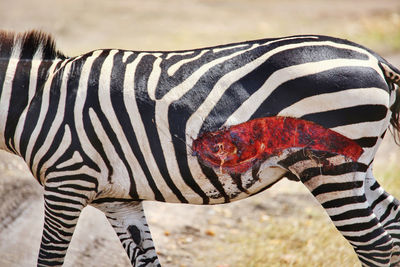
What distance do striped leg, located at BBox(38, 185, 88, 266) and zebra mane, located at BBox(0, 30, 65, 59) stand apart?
1.05m

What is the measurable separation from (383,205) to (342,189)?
701 mm

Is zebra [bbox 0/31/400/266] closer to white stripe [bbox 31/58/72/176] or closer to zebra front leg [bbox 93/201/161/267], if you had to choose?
white stripe [bbox 31/58/72/176]

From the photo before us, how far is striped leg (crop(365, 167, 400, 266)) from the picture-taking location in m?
3.92

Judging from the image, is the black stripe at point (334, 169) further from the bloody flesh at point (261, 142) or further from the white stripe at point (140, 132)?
the white stripe at point (140, 132)

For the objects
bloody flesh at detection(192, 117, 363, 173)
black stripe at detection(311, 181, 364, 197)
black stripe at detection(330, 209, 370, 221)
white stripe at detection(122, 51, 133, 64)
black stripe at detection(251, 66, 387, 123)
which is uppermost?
white stripe at detection(122, 51, 133, 64)

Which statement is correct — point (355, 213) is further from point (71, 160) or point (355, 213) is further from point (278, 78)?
point (71, 160)

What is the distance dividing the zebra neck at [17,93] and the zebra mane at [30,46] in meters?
0.10

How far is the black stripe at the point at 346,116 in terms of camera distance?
10.9 feet

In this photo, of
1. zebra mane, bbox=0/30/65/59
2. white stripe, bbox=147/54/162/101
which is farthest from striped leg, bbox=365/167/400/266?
zebra mane, bbox=0/30/65/59

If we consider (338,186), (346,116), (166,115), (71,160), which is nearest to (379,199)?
(338,186)

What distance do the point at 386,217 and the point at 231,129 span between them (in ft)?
4.62

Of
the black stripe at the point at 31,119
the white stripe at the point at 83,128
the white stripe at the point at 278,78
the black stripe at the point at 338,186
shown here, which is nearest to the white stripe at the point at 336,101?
the white stripe at the point at 278,78

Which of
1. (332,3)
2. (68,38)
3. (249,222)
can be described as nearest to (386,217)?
Result: (249,222)

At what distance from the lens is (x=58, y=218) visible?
3.73 meters
